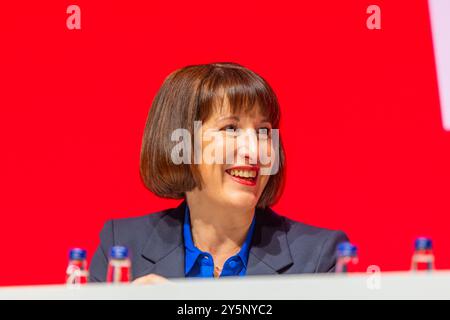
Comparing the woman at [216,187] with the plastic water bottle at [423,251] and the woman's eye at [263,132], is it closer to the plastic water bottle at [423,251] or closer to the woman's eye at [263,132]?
the woman's eye at [263,132]

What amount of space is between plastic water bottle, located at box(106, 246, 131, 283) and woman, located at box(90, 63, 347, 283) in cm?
9

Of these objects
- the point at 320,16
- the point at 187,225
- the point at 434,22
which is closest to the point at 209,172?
the point at 187,225

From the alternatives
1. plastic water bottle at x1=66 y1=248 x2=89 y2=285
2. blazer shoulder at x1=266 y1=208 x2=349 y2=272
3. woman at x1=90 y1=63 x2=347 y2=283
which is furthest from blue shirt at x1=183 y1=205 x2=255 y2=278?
plastic water bottle at x1=66 y1=248 x2=89 y2=285

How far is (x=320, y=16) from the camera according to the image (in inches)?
100

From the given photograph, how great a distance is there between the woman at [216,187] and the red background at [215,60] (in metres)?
0.27

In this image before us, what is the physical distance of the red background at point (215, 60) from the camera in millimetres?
2512

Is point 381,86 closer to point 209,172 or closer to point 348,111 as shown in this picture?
point 348,111

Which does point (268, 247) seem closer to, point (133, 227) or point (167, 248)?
point (167, 248)

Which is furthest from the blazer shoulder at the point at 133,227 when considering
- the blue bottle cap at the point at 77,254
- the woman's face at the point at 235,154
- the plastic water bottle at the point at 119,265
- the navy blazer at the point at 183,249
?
the blue bottle cap at the point at 77,254

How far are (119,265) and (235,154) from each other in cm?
41

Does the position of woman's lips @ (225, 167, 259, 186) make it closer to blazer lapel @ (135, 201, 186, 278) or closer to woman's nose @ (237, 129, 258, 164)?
woman's nose @ (237, 129, 258, 164)
